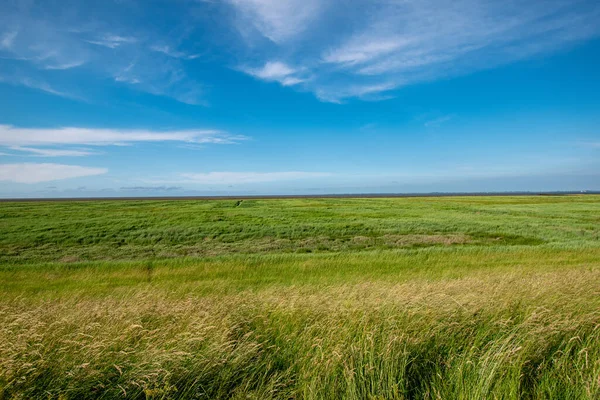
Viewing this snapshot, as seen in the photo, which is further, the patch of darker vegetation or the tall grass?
the patch of darker vegetation

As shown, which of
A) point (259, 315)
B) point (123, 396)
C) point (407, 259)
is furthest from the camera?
point (407, 259)

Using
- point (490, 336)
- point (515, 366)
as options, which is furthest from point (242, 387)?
point (490, 336)

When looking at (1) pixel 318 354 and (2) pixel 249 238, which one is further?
Answer: (2) pixel 249 238

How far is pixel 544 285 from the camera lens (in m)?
7.52

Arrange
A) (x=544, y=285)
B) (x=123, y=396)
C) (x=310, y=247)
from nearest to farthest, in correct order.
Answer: (x=123, y=396) < (x=544, y=285) < (x=310, y=247)

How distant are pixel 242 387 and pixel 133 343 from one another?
2.01 meters

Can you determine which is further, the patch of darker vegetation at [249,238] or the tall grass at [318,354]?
the patch of darker vegetation at [249,238]

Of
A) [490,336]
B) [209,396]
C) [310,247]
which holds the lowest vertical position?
[310,247]

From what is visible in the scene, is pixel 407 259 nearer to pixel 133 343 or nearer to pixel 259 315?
pixel 259 315

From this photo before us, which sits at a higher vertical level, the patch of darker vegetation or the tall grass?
the tall grass

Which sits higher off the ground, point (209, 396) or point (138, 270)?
point (209, 396)

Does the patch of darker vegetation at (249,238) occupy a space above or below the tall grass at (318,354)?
below

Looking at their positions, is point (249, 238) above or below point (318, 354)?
below

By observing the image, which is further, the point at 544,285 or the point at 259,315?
the point at 544,285
